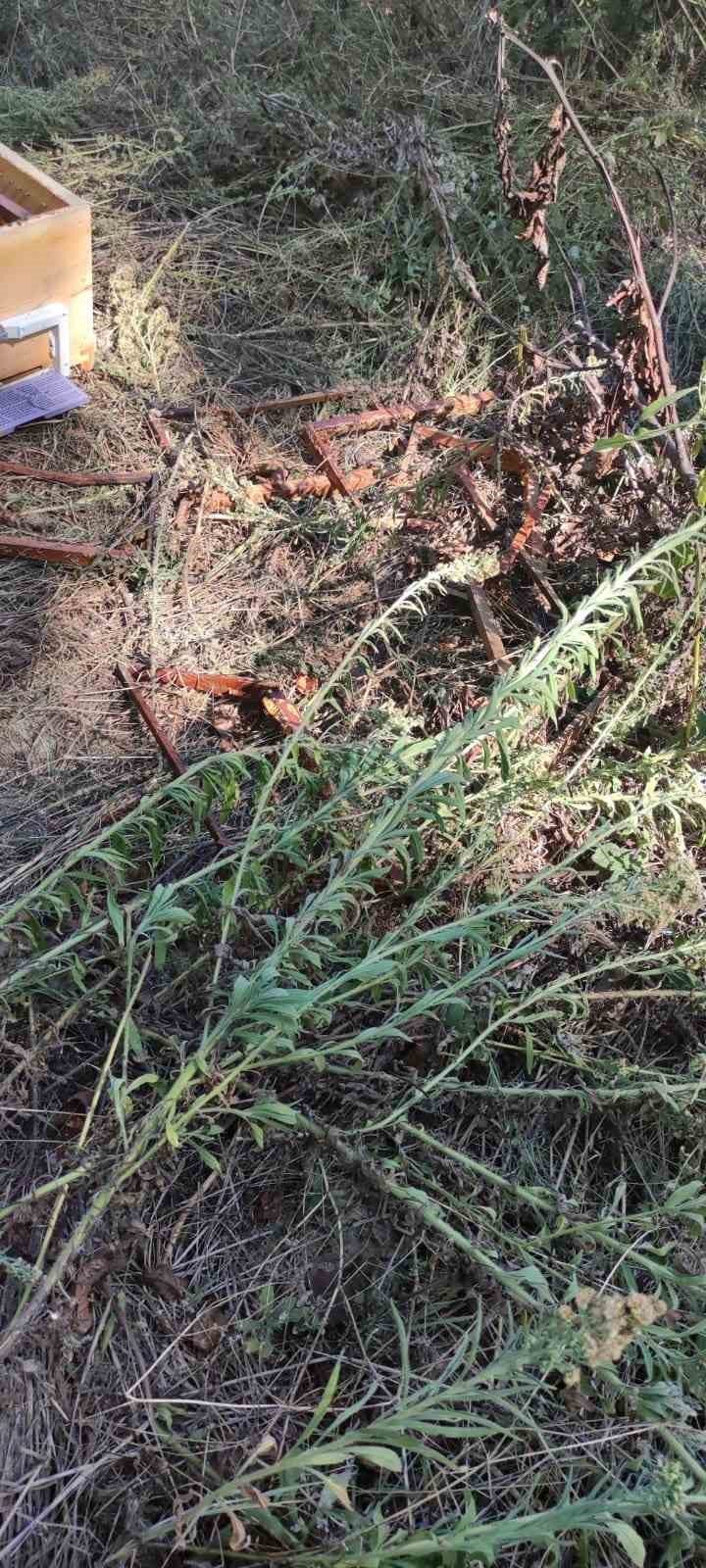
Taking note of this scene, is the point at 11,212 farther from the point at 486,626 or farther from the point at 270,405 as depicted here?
the point at 486,626

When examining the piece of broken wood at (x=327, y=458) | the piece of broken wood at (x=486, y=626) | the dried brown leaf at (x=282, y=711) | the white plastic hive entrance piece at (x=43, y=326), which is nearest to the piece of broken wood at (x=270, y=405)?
the piece of broken wood at (x=327, y=458)

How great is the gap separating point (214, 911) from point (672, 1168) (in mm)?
925

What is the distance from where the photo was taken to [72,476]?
3184mm

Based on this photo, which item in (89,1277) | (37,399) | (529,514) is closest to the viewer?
(89,1277)

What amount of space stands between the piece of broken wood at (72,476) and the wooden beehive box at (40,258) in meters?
0.38

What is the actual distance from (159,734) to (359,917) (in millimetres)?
701

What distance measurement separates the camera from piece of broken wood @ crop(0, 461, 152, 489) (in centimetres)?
317

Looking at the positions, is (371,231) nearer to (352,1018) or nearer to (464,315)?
(464,315)

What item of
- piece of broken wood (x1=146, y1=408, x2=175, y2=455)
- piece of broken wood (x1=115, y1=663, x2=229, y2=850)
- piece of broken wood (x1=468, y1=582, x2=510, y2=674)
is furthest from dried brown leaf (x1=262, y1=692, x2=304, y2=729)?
piece of broken wood (x1=146, y1=408, x2=175, y2=455)

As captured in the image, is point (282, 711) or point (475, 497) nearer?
point (282, 711)

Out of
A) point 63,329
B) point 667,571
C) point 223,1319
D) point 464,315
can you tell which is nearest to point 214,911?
point 223,1319

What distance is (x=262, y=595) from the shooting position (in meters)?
2.97

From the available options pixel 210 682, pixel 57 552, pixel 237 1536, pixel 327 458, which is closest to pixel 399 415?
pixel 327 458

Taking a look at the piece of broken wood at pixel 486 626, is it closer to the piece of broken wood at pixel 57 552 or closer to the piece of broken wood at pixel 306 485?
the piece of broken wood at pixel 306 485
